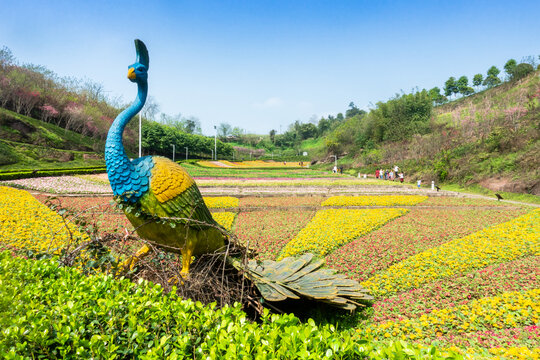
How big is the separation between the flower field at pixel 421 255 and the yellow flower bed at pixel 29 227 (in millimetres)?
30

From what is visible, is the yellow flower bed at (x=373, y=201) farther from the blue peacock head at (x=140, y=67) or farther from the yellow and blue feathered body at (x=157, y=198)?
the blue peacock head at (x=140, y=67)

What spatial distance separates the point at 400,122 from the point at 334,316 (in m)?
37.7

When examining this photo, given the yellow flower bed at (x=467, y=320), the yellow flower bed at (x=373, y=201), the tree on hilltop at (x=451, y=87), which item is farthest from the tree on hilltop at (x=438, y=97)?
the yellow flower bed at (x=467, y=320)

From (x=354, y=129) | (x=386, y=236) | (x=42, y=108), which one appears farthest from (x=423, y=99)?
(x=42, y=108)

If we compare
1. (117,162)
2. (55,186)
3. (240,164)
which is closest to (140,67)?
(117,162)

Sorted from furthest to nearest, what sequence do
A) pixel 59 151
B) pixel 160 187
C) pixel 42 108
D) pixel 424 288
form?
pixel 42 108 < pixel 59 151 < pixel 424 288 < pixel 160 187

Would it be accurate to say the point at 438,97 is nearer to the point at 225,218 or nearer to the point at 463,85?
the point at 463,85

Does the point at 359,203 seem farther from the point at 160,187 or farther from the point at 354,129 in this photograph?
the point at 354,129

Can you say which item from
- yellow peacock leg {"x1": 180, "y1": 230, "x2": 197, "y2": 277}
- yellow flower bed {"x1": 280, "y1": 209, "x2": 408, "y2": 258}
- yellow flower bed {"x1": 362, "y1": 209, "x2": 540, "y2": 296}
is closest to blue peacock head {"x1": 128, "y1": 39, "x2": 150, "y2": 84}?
yellow peacock leg {"x1": 180, "y1": 230, "x2": 197, "y2": 277}

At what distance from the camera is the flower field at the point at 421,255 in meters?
3.16

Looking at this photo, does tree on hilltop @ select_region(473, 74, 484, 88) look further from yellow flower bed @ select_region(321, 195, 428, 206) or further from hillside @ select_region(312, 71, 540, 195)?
yellow flower bed @ select_region(321, 195, 428, 206)

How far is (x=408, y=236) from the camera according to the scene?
697 cm

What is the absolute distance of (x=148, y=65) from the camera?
10.8ft

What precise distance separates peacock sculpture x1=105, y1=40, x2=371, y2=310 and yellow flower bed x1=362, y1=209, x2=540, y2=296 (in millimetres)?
1521
